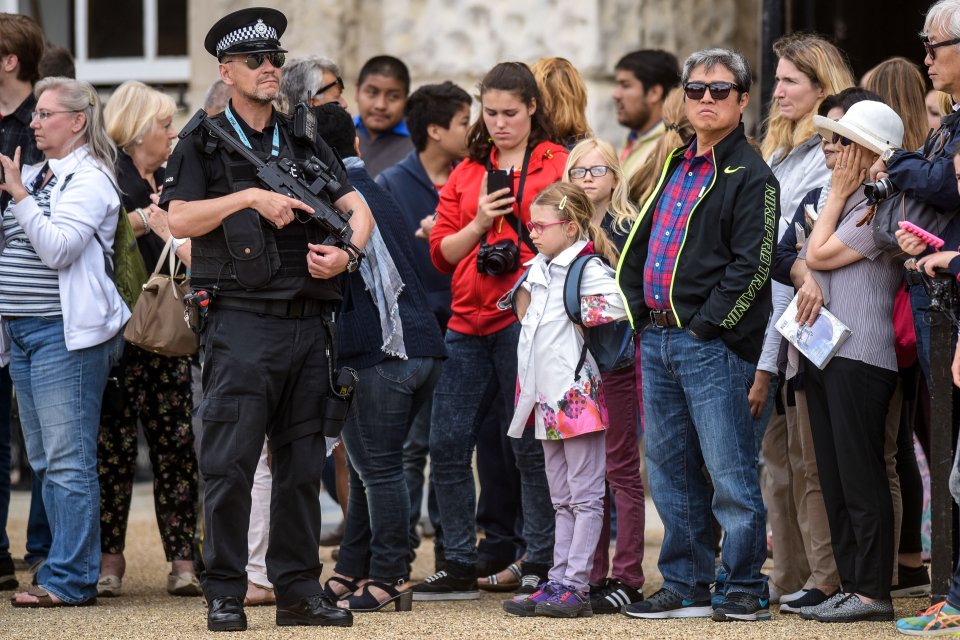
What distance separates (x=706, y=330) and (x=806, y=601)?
1037 mm

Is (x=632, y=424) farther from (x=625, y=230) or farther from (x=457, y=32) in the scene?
(x=457, y=32)

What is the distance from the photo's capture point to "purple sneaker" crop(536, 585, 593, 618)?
5.49m

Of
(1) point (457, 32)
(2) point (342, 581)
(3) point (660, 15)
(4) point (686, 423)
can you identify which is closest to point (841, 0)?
(3) point (660, 15)

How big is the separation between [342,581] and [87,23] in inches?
233

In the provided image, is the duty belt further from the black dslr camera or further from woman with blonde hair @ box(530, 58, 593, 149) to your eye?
woman with blonde hair @ box(530, 58, 593, 149)

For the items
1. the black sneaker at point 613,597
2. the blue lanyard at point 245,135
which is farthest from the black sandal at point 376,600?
the blue lanyard at point 245,135

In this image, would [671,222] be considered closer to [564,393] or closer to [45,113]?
[564,393]

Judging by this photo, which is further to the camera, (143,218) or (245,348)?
(143,218)

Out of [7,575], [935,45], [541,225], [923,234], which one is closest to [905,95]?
[935,45]

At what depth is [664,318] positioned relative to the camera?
5.44 meters

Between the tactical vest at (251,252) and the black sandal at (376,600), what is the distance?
1168mm

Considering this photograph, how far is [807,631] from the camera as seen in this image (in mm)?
5121

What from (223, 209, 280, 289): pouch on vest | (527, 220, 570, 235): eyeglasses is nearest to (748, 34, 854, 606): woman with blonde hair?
(527, 220, 570, 235): eyeglasses

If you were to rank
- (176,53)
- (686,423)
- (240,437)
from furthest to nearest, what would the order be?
(176,53) → (686,423) → (240,437)
